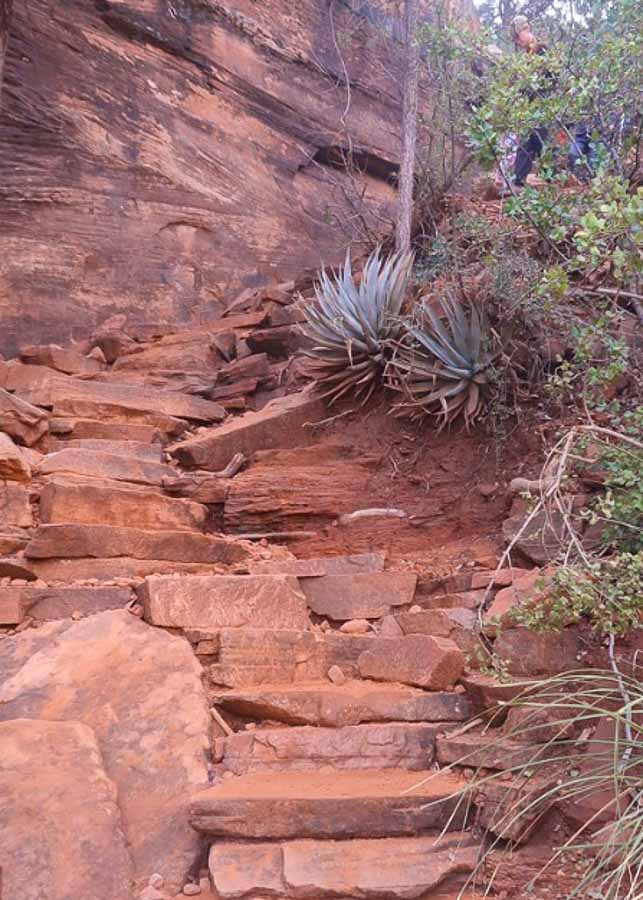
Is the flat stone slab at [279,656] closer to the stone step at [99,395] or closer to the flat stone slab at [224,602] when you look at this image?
the flat stone slab at [224,602]

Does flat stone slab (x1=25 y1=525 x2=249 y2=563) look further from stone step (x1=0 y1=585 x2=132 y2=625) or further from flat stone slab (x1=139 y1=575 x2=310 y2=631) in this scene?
flat stone slab (x1=139 y1=575 x2=310 y2=631)

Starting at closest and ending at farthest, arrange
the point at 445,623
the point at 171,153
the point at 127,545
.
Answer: the point at 445,623 → the point at 127,545 → the point at 171,153

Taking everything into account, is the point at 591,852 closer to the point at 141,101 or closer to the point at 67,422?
the point at 67,422

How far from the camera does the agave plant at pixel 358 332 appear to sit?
7738mm

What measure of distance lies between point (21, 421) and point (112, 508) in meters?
1.70

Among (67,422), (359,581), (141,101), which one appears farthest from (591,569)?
(141,101)

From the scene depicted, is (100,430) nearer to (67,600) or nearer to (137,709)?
(67,600)

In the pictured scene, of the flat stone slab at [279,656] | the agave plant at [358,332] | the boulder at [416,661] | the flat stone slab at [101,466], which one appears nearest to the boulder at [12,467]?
the flat stone slab at [101,466]

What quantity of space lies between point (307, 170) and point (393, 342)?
7.36 metres

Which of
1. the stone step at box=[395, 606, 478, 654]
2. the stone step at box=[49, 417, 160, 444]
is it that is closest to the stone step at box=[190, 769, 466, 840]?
the stone step at box=[395, 606, 478, 654]

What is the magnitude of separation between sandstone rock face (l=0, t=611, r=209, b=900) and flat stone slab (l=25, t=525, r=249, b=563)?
695 millimetres

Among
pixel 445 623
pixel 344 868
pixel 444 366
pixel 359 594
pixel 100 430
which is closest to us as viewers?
pixel 344 868

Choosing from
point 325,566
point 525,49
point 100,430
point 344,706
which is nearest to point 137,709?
point 344,706

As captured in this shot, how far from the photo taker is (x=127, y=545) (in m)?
5.96
